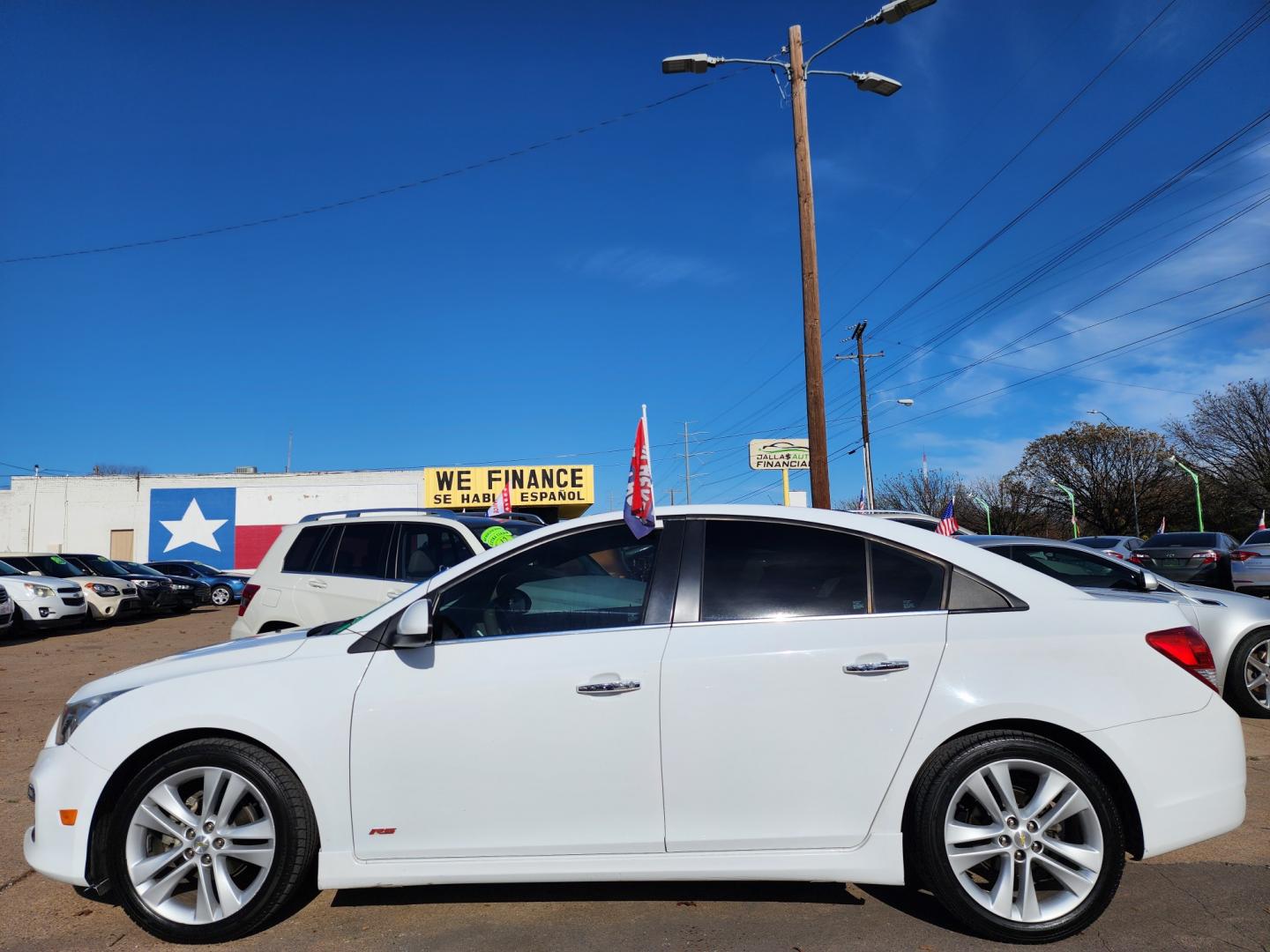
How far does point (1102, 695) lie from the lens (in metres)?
3.19

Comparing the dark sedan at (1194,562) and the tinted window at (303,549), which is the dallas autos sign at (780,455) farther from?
the tinted window at (303,549)

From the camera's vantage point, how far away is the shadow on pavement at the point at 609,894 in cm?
358

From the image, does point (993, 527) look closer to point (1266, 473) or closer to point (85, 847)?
point (1266, 473)

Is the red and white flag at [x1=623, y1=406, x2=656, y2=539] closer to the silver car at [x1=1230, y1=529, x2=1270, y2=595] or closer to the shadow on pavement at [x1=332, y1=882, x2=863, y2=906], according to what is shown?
the shadow on pavement at [x1=332, y1=882, x2=863, y2=906]

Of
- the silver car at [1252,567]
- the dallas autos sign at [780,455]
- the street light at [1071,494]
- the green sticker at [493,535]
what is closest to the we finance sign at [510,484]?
the dallas autos sign at [780,455]

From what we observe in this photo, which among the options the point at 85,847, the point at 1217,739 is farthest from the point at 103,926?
the point at 1217,739

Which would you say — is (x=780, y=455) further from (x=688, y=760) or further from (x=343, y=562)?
(x=688, y=760)

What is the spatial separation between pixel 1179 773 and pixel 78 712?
4305mm

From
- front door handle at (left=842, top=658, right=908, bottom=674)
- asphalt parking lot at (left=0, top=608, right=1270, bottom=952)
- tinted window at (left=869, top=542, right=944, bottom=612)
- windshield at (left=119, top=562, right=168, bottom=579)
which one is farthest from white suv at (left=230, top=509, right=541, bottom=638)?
windshield at (left=119, top=562, right=168, bottom=579)

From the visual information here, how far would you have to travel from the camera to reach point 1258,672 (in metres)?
6.65

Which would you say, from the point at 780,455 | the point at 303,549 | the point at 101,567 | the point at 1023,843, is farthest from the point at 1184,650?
the point at 101,567

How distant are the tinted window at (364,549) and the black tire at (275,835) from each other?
3.97m

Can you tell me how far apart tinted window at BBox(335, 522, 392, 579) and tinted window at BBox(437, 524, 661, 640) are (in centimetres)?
399

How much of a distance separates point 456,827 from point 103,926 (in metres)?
1.60
